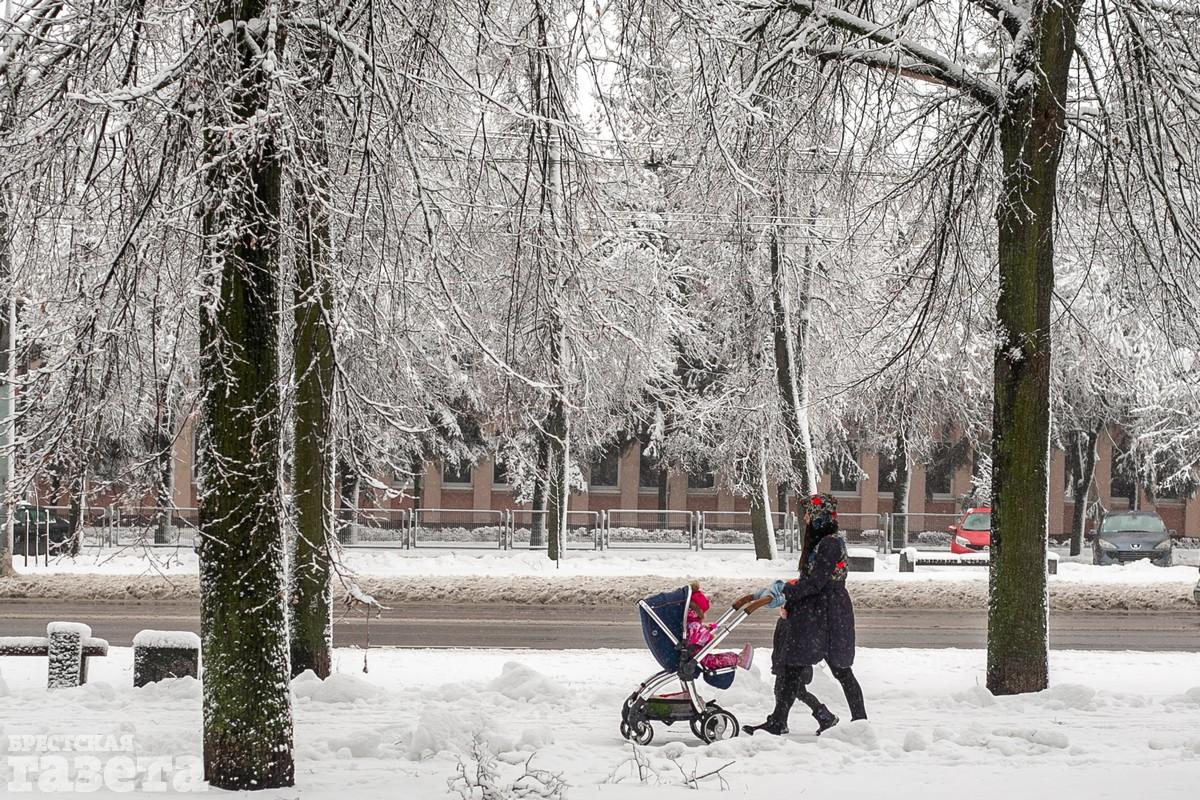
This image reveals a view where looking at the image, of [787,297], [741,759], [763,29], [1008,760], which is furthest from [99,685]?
[787,297]

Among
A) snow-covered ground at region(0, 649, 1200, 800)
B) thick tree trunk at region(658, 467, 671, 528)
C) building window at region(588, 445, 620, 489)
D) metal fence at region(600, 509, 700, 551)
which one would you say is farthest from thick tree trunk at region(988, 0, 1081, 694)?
building window at region(588, 445, 620, 489)

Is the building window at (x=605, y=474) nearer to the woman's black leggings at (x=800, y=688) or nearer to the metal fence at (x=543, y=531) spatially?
the metal fence at (x=543, y=531)

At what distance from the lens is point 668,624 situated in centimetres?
885

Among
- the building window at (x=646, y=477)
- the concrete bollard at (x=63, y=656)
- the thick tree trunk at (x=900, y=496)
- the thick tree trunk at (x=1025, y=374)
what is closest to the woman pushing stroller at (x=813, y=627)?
the thick tree trunk at (x=1025, y=374)

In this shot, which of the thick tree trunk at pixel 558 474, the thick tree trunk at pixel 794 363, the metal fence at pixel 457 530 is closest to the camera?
the thick tree trunk at pixel 558 474

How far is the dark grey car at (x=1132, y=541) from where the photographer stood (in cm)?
3189

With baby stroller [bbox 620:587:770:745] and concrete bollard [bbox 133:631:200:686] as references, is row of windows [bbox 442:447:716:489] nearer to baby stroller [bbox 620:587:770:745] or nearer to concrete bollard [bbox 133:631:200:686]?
concrete bollard [bbox 133:631:200:686]

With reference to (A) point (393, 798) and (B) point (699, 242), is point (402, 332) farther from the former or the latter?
(B) point (699, 242)

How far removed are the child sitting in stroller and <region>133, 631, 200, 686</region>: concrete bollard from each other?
4847 millimetres

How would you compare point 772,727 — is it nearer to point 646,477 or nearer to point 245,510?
point 245,510

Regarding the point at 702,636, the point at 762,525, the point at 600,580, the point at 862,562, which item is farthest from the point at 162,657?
the point at 762,525

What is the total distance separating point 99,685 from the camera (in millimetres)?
10453

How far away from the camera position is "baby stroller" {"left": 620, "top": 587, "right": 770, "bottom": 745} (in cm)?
866

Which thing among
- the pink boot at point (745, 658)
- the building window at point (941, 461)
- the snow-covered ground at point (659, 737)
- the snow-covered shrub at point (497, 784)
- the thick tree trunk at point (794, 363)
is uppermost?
the thick tree trunk at point (794, 363)
